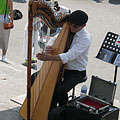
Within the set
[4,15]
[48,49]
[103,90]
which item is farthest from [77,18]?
[4,15]

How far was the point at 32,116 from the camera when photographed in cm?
414

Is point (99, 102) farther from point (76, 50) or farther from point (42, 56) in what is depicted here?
point (42, 56)

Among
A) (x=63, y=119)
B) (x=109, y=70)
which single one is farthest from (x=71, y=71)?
(x=109, y=70)

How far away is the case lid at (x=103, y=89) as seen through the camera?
14.0 ft

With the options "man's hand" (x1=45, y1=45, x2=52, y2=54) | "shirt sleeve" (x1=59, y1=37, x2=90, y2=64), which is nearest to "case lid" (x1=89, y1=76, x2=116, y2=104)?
"shirt sleeve" (x1=59, y1=37, x2=90, y2=64)

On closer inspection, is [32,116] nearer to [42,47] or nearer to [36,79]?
[36,79]

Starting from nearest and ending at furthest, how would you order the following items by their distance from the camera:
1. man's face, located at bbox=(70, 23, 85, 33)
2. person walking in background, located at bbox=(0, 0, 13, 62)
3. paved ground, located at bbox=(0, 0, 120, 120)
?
man's face, located at bbox=(70, 23, 85, 33) < paved ground, located at bbox=(0, 0, 120, 120) < person walking in background, located at bbox=(0, 0, 13, 62)

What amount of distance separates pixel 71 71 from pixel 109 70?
2.55 metres

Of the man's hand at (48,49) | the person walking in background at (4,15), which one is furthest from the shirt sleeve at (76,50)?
the person walking in background at (4,15)

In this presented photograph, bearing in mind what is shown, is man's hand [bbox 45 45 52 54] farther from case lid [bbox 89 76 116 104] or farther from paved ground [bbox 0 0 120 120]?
paved ground [bbox 0 0 120 120]

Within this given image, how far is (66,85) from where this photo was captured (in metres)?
4.20

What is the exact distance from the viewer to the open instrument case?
3.83 m

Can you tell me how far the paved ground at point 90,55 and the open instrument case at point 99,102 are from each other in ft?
2.72

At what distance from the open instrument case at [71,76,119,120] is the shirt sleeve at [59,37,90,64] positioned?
48 cm
